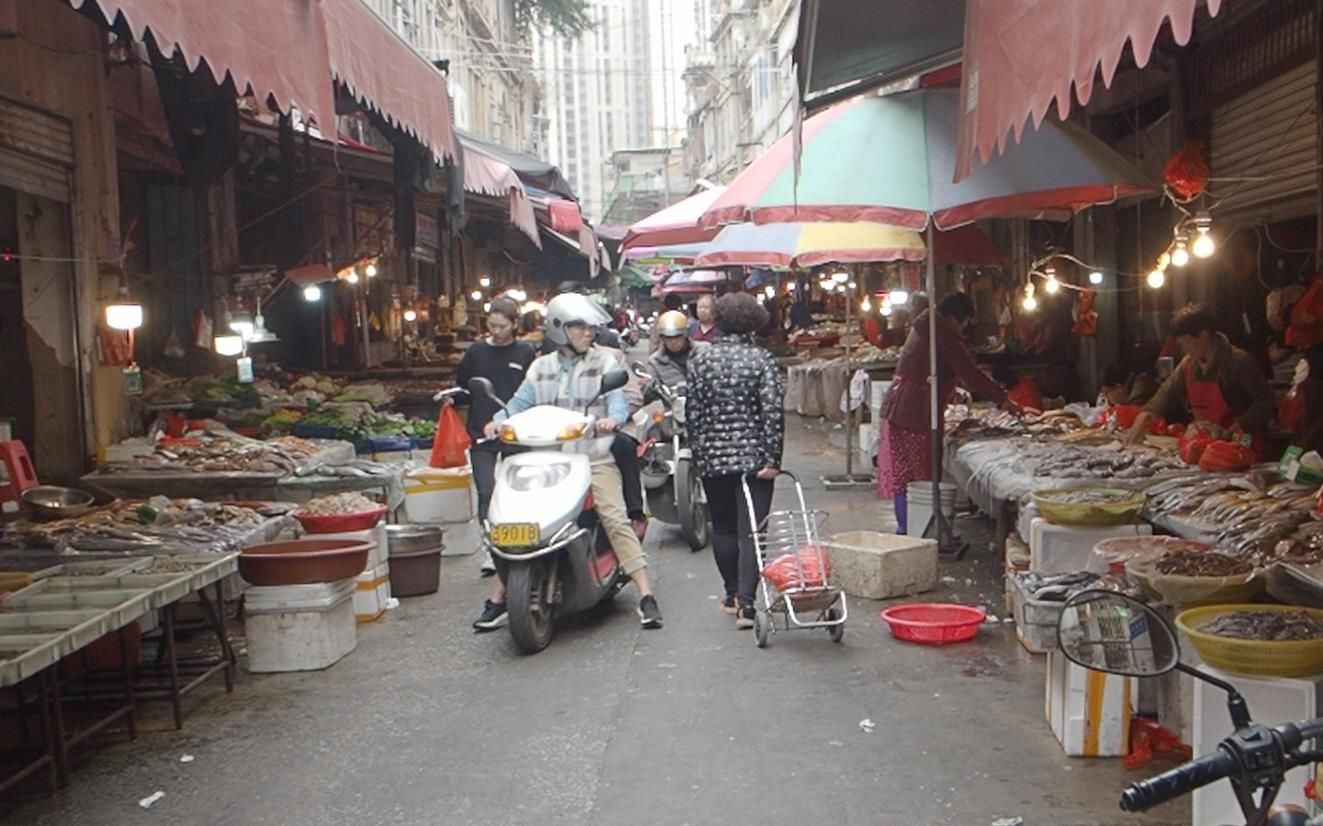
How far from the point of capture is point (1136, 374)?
39.1 ft

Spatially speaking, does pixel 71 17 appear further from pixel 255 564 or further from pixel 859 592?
pixel 859 592

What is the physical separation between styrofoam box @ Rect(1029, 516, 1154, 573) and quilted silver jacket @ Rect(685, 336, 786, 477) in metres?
1.64

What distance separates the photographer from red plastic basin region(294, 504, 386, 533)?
8086 mm

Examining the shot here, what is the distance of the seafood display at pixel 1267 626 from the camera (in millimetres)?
4094

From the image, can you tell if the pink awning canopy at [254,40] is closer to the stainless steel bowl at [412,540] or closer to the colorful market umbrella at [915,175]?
the colorful market umbrella at [915,175]

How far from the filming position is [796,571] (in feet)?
24.4

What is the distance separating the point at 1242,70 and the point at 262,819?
871 centimetres

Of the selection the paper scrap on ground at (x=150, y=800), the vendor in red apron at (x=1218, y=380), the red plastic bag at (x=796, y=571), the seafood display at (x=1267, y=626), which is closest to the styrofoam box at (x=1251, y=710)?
the seafood display at (x=1267, y=626)

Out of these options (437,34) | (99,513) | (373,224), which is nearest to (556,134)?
(437,34)

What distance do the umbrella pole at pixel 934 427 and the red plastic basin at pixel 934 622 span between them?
1.89m

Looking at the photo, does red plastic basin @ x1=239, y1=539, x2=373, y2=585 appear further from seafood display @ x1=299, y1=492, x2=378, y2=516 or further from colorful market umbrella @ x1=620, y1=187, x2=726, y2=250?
colorful market umbrella @ x1=620, y1=187, x2=726, y2=250

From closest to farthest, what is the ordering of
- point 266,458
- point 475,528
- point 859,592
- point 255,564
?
1. point 255,564
2. point 859,592
3. point 266,458
4. point 475,528

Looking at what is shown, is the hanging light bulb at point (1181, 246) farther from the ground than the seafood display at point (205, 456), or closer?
farther from the ground

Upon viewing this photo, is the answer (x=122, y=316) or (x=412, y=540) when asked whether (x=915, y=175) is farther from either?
(x=122, y=316)
